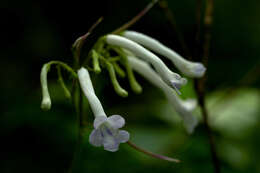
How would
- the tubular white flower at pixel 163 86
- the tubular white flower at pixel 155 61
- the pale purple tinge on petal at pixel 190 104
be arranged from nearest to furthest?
1. the tubular white flower at pixel 155 61
2. the tubular white flower at pixel 163 86
3. the pale purple tinge on petal at pixel 190 104

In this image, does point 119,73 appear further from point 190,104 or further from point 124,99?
point 124,99

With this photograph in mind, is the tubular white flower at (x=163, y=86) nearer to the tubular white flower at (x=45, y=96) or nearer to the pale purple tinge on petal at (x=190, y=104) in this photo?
the pale purple tinge on petal at (x=190, y=104)

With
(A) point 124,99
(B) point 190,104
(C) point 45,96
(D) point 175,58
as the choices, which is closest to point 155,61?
(D) point 175,58

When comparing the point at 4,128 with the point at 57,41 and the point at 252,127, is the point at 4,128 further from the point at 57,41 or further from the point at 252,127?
the point at 252,127

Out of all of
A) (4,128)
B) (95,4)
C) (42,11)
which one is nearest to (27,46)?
(42,11)

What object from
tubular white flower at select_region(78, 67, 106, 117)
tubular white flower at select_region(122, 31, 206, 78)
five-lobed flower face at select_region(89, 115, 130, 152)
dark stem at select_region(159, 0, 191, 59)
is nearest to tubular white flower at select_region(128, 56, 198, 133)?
tubular white flower at select_region(122, 31, 206, 78)

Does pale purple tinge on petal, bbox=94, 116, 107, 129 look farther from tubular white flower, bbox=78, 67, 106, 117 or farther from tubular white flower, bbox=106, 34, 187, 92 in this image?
tubular white flower, bbox=106, 34, 187, 92

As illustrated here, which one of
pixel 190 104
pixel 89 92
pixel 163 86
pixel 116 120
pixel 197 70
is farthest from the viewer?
pixel 190 104

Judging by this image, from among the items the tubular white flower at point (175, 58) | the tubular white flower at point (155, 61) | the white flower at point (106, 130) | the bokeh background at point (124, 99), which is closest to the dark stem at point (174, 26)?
the tubular white flower at point (175, 58)
